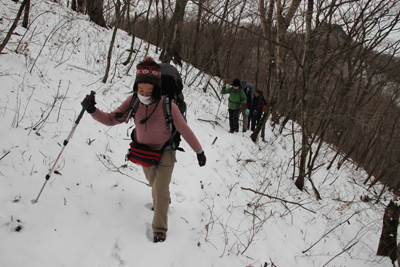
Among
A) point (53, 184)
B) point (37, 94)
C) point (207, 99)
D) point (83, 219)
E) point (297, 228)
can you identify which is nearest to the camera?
point (83, 219)

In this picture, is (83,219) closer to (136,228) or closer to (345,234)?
(136,228)

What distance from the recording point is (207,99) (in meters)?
10.2

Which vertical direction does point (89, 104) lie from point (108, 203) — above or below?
above

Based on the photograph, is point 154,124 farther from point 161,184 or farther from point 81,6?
point 81,6

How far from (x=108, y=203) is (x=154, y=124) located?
1.30 metres

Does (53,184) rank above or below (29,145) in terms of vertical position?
below

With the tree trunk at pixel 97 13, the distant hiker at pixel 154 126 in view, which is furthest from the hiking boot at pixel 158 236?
the tree trunk at pixel 97 13

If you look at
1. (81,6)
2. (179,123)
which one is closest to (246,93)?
(179,123)

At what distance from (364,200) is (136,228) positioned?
9.57 metres

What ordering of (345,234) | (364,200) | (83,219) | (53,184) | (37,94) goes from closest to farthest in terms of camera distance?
(83,219) < (53,184) < (37,94) < (345,234) < (364,200)

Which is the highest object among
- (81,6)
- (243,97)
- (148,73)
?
(81,6)

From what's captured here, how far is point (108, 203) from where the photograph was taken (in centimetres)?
264

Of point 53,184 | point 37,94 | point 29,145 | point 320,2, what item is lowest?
point 53,184

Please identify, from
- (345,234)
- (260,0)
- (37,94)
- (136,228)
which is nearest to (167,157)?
(136,228)
